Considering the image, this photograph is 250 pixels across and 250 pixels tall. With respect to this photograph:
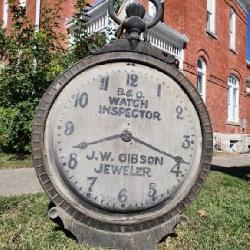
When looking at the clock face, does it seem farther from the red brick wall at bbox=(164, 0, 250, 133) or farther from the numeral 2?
the red brick wall at bbox=(164, 0, 250, 133)

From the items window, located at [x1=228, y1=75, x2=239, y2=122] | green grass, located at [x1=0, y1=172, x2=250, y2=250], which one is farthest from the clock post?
window, located at [x1=228, y1=75, x2=239, y2=122]

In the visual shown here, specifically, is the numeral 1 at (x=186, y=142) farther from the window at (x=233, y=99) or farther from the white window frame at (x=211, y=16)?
the window at (x=233, y=99)

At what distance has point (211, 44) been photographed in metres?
17.1

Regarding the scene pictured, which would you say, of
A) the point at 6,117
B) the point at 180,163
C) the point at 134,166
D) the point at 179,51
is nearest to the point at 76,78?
the point at 134,166

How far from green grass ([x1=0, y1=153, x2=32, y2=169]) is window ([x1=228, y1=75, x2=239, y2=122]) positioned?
41.5ft

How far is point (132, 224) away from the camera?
268 cm

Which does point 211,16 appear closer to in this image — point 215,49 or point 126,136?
point 215,49

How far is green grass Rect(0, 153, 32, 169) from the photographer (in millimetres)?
8132

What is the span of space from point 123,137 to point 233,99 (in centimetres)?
1833

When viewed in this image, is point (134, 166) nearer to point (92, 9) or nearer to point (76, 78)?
point (76, 78)

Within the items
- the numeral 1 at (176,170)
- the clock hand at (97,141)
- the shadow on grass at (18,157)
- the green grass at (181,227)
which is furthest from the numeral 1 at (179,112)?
the shadow on grass at (18,157)

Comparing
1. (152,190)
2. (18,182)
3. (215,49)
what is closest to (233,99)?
(215,49)

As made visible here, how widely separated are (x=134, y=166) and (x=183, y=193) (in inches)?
15.3

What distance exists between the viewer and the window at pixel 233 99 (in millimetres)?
19680
